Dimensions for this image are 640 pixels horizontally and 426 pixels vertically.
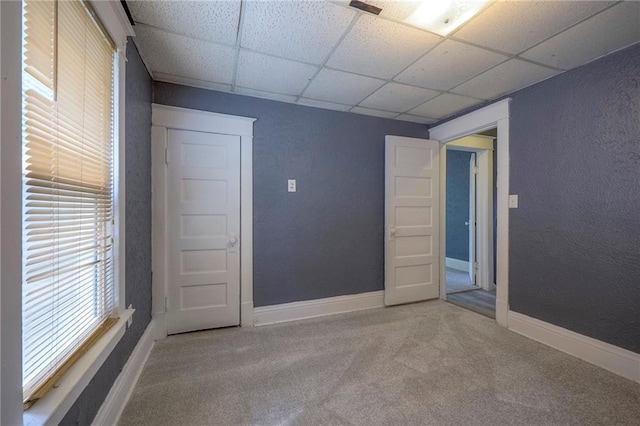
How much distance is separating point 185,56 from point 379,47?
1.43m

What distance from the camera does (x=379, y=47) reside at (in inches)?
73.4

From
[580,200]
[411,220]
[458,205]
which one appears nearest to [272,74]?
[411,220]

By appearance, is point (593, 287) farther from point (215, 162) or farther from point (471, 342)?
point (215, 162)

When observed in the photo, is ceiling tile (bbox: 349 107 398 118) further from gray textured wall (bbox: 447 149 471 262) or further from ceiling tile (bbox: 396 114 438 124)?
gray textured wall (bbox: 447 149 471 262)

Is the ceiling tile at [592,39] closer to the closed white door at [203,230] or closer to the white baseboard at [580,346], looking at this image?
the white baseboard at [580,346]

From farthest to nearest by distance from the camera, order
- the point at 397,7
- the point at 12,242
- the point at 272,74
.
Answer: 1. the point at 272,74
2. the point at 397,7
3. the point at 12,242

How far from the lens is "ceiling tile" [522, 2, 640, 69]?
5.07 feet

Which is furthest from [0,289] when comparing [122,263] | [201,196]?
[201,196]

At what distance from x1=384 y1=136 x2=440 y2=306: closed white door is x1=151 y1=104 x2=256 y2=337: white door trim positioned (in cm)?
158

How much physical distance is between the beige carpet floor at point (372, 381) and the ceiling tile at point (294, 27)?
90.0 inches

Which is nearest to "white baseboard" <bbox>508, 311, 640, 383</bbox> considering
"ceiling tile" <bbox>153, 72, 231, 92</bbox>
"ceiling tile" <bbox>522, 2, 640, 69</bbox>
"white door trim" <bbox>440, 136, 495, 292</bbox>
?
"white door trim" <bbox>440, 136, 495, 292</bbox>

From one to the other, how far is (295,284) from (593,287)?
97.7 inches

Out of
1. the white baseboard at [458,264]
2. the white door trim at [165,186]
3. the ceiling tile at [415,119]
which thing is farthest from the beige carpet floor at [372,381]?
the white baseboard at [458,264]

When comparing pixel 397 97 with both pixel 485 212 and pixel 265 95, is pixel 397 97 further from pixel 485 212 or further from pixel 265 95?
pixel 485 212
